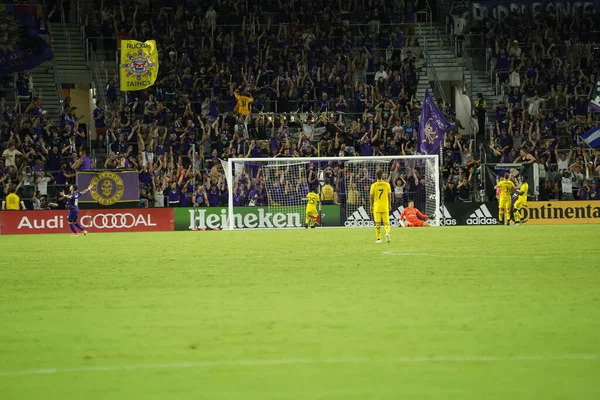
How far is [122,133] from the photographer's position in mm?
39406

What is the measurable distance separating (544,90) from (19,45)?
22.8 meters

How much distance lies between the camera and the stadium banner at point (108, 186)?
121ft

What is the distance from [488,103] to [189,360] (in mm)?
38555

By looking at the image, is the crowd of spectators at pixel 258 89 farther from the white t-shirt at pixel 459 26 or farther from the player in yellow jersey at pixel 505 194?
the player in yellow jersey at pixel 505 194

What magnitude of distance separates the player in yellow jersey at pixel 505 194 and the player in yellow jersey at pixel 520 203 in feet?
1.02

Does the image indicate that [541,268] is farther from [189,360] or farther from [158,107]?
[158,107]

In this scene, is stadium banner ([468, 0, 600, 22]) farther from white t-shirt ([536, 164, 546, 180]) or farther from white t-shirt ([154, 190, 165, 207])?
white t-shirt ([154, 190, 165, 207])

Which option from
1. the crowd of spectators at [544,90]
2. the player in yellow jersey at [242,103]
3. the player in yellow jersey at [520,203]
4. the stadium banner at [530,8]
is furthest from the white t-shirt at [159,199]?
the stadium banner at [530,8]

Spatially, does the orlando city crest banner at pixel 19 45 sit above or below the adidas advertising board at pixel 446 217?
above

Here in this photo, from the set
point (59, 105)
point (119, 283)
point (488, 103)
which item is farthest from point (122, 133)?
point (119, 283)

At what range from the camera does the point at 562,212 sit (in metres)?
38.5

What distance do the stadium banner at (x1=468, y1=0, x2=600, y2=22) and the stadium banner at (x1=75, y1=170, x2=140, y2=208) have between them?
20.1 meters

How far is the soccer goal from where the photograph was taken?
37656mm

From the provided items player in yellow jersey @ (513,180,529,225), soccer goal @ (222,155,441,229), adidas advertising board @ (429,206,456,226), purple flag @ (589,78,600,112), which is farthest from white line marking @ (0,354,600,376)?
purple flag @ (589,78,600,112)
